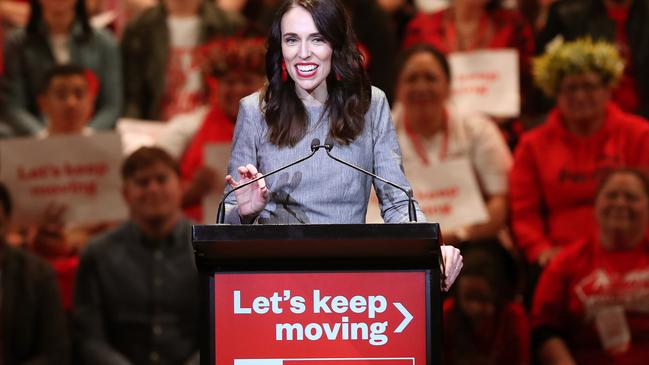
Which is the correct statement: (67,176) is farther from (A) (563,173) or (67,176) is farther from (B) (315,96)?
(B) (315,96)

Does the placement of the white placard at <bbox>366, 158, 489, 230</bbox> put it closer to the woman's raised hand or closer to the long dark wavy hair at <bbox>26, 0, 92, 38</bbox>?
the long dark wavy hair at <bbox>26, 0, 92, 38</bbox>

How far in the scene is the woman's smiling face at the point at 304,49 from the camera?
2936 mm

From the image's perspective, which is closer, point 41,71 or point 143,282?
point 143,282

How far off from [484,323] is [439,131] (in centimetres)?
108

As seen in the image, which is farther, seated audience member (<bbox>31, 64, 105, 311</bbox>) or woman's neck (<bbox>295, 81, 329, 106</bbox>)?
seated audience member (<bbox>31, 64, 105, 311</bbox>)

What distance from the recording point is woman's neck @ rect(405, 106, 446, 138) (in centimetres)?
604

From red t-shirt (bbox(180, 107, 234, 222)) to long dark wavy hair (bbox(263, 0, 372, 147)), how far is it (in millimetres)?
3270

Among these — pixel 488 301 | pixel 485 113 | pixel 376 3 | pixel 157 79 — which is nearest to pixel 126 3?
pixel 157 79

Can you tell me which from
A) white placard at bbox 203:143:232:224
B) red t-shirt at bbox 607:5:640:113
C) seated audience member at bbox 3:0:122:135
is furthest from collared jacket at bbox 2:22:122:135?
red t-shirt at bbox 607:5:640:113

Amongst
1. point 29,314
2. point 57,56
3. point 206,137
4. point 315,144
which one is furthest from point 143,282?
point 315,144

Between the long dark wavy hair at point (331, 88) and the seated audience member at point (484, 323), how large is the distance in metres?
2.51

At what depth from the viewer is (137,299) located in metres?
5.45

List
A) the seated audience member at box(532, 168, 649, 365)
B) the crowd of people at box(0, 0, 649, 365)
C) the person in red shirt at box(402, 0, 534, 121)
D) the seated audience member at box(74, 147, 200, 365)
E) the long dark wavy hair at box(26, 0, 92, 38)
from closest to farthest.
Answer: the seated audience member at box(532, 168, 649, 365) → the crowd of people at box(0, 0, 649, 365) → the seated audience member at box(74, 147, 200, 365) → the person in red shirt at box(402, 0, 534, 121) → the long dark wavy hair at box(26, 0, 92, 38)

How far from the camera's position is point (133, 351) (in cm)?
542
